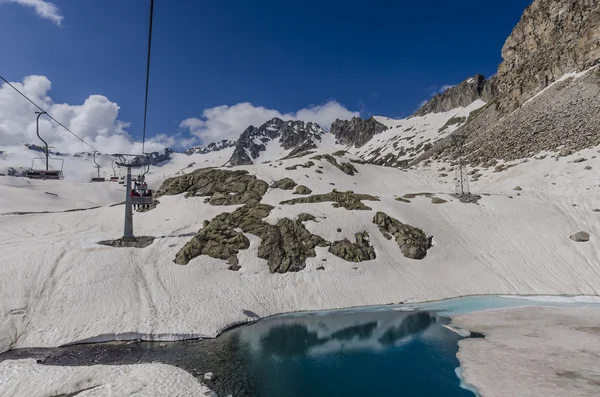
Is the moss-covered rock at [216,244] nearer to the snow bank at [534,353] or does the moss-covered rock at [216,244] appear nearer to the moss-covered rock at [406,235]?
the moss-covered rock at [406,235]

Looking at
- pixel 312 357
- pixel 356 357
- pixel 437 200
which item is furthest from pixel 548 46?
pixel 312 357

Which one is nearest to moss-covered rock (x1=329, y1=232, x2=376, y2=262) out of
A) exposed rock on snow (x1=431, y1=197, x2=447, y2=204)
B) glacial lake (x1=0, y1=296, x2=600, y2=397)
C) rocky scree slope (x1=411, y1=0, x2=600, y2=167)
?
glacial lake (x1=0, y1=296, x2=600, y2=397)

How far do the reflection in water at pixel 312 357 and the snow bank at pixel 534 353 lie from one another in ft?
5.00

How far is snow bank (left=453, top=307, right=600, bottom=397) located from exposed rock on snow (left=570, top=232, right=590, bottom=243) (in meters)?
16.8

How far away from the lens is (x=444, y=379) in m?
19.7

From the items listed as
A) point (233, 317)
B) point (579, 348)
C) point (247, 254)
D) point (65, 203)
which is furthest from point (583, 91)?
point (65, 203)

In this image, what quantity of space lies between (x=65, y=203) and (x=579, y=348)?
9485 cm

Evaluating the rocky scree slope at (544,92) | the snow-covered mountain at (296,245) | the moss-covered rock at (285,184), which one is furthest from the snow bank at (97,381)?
the rocky scree slope at (544,92)

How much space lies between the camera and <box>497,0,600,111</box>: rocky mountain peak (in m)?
91.4

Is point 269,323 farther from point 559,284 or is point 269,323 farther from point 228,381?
point 559,284

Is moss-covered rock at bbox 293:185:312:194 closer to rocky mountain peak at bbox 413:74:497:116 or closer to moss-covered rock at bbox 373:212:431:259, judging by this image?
moss-covered rock at bbox 373:212:431:259

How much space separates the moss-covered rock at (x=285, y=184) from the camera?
215 ft

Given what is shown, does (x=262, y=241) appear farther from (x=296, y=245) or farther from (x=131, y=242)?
(x=131, y=242)

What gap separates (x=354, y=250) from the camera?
41.2m
